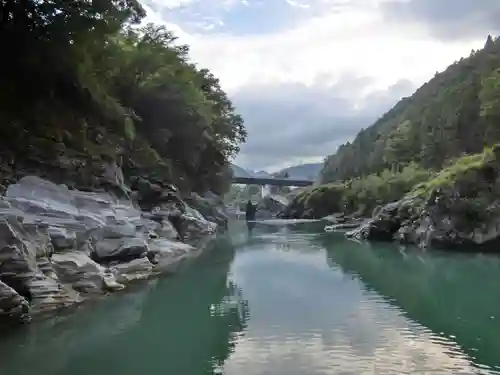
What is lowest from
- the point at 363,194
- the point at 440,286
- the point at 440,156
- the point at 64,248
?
the point at 440,286

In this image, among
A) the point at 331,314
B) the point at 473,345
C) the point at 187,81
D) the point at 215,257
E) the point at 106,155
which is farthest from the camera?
the point at 187,81

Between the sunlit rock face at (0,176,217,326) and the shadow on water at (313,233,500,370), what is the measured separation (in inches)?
442

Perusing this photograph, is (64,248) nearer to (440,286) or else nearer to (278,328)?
(278,328)

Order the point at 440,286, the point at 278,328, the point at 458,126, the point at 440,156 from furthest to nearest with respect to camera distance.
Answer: the point at 440,156
the point at 458,126
the point at 440,286
the point at 278,328

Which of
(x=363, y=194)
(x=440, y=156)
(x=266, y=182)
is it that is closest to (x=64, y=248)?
(x=363, y=194)

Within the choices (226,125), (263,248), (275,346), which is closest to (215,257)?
(263,248)

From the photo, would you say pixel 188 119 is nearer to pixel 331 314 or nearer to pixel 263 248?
pixel 263 248

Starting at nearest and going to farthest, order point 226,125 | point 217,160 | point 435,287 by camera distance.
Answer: point 435,287 → point 217,160 → point 226,125

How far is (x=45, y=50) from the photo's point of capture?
25672mm

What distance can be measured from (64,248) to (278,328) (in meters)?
9.13

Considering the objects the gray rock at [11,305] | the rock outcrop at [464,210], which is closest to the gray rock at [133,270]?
the gray rock at [11,305]

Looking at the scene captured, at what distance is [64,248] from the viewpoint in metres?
22.6

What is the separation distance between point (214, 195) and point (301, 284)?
4494 centimetres

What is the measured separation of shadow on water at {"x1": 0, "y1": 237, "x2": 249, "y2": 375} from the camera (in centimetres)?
1470
